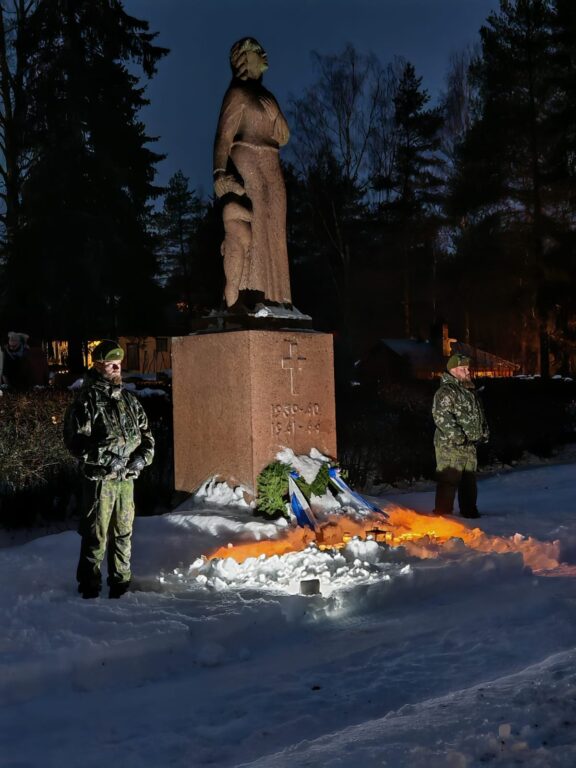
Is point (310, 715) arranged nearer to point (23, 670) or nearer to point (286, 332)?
point (23, 670)

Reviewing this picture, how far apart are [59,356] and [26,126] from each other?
58.7ft

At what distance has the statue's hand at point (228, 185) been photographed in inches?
326

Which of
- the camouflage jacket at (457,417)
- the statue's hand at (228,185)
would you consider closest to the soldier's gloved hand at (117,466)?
the camouflage jacket at (457,417)

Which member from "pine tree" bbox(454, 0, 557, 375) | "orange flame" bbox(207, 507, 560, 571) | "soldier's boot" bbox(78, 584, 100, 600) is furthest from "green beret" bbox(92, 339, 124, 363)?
"pine tree" bbox(454, 0, 557, 375)

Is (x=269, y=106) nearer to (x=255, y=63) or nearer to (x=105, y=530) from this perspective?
(x=255, y=63)

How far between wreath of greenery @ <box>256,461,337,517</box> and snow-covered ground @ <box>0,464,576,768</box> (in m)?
0.60

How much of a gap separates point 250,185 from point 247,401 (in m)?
2.35

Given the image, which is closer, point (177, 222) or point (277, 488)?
point (277, 488)

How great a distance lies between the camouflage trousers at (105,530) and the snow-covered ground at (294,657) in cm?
19

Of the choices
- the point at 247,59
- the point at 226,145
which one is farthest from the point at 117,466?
the point at 247,59

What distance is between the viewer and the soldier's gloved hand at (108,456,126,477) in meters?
5.00

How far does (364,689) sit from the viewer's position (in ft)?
12.5

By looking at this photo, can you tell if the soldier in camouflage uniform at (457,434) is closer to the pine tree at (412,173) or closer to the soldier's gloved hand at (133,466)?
the soldier's gloved hand at (133,466)

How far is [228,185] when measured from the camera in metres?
8.29
